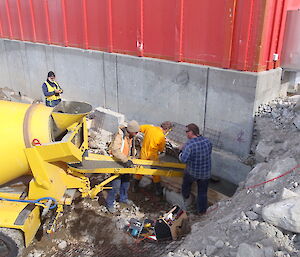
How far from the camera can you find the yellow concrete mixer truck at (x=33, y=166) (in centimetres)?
424

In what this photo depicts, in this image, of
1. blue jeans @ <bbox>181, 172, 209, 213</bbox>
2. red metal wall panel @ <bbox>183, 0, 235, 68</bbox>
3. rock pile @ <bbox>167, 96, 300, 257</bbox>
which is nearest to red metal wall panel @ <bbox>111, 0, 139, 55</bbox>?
red metal wall panel @ <bbox>183, 0, 235, 68</bbox>

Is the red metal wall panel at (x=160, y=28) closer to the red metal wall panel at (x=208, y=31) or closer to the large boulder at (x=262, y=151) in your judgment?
the red metal wall panel at (x=208, y=31)

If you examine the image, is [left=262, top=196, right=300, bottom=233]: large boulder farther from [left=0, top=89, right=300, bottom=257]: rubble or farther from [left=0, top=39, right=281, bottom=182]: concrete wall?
[left=0, top=39, right=281, bottom=182]: concrete wall

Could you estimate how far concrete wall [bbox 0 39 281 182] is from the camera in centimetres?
583

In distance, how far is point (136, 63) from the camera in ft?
25.3

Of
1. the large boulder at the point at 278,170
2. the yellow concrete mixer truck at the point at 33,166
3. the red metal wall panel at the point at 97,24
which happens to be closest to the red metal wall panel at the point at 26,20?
the red metal wall panel at the point at 97,24

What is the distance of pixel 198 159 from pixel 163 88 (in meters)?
2.69

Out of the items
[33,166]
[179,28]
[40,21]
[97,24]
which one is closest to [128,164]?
[33,166]

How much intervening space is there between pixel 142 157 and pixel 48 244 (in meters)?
2.17

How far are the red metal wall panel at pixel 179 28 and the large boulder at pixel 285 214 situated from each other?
10.6ft

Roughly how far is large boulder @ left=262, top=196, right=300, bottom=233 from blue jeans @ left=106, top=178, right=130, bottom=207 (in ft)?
9.71

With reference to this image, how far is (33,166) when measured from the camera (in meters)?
4.29

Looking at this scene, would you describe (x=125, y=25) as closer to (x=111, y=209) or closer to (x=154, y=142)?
(x=154, y=142)

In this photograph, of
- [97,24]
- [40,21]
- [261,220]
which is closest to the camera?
[261,220]
